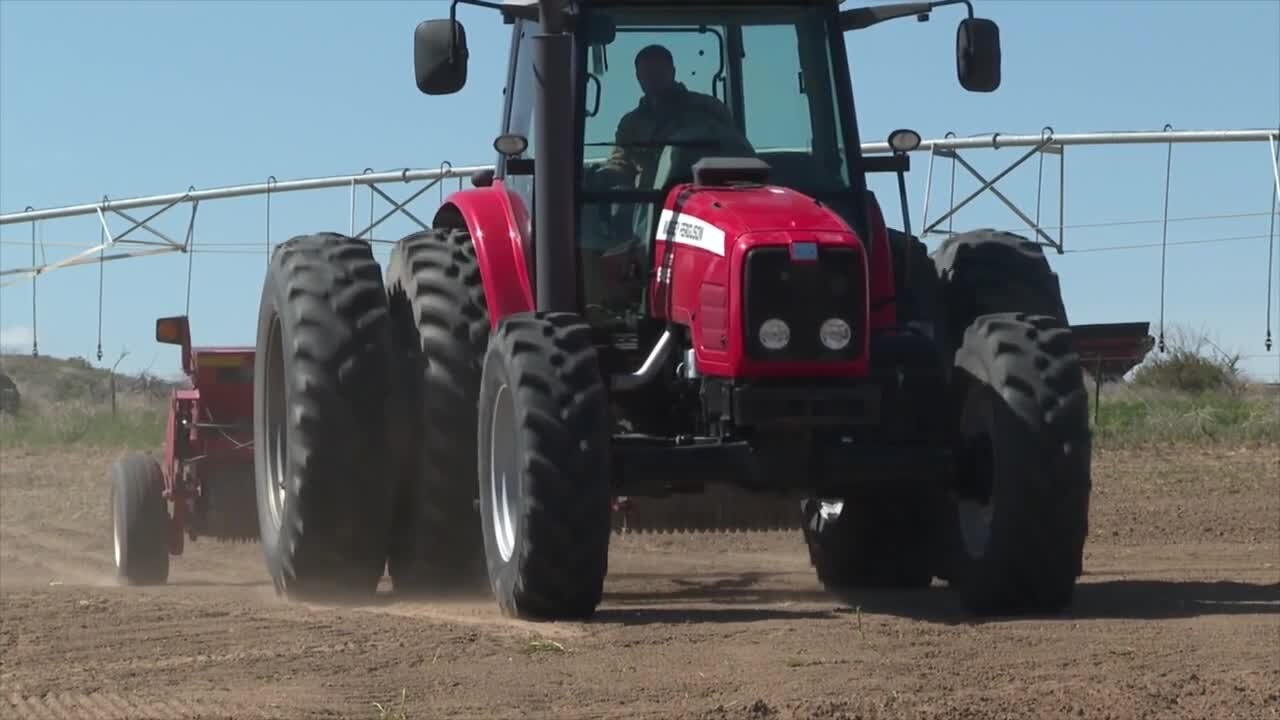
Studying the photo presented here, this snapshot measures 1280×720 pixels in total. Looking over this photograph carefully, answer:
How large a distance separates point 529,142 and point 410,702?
3404mm

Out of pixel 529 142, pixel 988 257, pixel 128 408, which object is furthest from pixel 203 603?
pixel 128 408

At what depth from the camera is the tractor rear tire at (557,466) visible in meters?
7.24

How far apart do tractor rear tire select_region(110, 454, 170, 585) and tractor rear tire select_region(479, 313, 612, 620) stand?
428 cm

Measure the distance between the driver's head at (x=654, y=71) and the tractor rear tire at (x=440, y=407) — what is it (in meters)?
1.09

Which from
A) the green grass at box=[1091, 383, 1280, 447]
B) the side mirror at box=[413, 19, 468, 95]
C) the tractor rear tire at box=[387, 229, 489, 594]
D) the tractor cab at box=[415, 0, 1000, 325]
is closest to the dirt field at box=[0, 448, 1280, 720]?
the tractor rear tire at box=[387, 229, 489, 594]

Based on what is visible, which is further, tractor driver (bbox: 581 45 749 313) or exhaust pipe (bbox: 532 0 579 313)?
tractor driver (bbox: 581 45 749 313)

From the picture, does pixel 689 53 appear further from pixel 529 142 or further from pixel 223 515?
pixel 223 515

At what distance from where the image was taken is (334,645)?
23.3 ft

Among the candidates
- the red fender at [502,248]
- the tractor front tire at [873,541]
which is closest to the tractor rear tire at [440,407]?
the red fender at [502,248]

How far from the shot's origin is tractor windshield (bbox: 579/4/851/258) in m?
8.38

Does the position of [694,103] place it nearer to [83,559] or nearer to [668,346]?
[668,346]

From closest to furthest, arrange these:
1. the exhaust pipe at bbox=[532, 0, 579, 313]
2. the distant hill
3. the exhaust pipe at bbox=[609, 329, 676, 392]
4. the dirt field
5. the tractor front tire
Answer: the dirt field
the exhaust pipe at bbox=[609, 329, 676, 392]
the exhaust pipe at bbox=[532, 0, 579, 313]
the tractor front tire
the distant hill

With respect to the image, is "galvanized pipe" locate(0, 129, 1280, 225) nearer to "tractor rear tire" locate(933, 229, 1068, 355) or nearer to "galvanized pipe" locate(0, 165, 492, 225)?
"galvanized pipe" locate(0, 165, 492, 225)

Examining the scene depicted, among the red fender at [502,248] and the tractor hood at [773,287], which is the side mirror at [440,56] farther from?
the tractor hood at [773,287]
